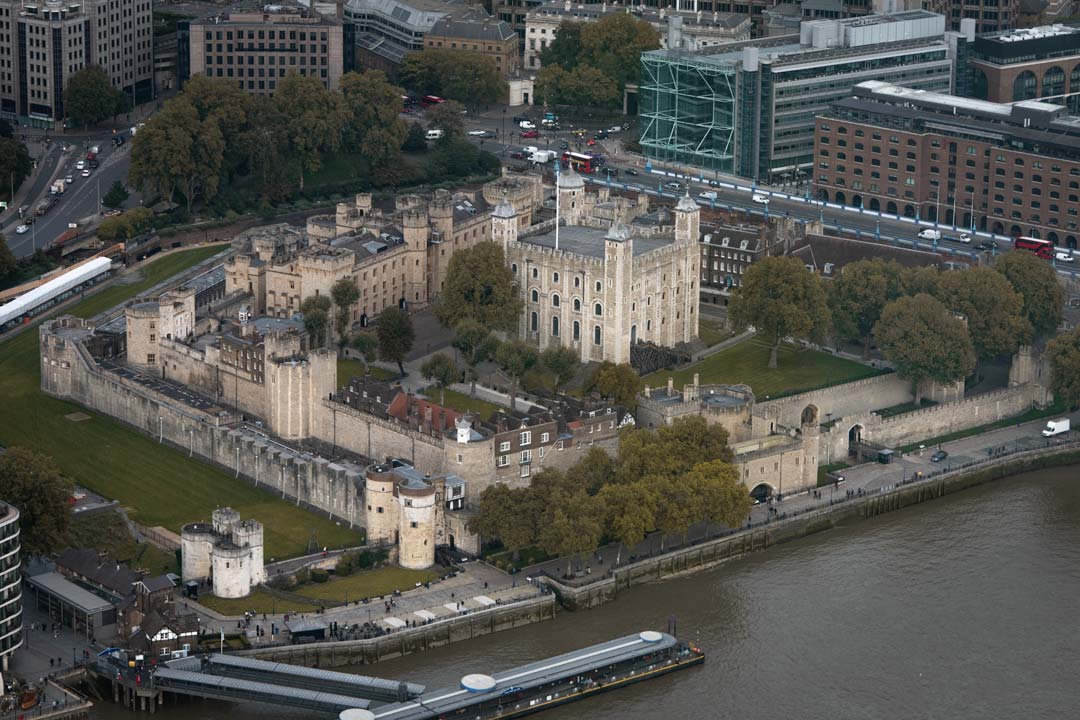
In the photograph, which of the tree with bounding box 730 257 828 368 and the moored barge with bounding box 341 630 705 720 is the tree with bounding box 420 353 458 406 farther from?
the moored barge with bounding box 341 630 705 720

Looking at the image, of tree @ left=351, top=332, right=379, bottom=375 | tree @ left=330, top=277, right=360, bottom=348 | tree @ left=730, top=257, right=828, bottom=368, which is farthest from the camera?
tree @ left=330, top=277, right=360, bottom=348

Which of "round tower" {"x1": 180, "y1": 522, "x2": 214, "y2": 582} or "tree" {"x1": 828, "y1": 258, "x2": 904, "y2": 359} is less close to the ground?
"tree" {"x1": 828, "y1": 258, "x2": 904, "y2": 359}

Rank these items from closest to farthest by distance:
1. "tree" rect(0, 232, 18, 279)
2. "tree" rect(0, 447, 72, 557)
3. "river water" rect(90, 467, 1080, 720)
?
"river water" rect(90, 467, 1080, 720)
"tree" rect(0, 447, 72, 557)
"tree" rect(0, 232, 18, 279)

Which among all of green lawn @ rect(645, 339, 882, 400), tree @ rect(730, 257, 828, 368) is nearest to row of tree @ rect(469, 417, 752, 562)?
green lawn @ rect(645, 339, 882, 400)

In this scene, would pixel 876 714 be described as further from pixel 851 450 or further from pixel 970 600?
pixel 851 450

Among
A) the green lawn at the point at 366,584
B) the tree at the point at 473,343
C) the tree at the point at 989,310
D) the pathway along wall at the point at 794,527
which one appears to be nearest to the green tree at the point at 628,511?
the pathway along wall at the point at 794,527

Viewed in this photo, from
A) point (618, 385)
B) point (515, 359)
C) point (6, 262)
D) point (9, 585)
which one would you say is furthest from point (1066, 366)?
point (6, 262)
